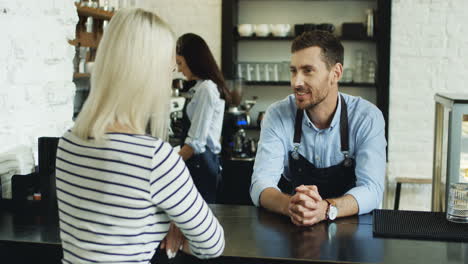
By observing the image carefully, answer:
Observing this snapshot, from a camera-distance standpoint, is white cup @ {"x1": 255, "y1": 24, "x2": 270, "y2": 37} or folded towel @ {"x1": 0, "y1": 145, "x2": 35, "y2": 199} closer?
folded towel @ {"x1": 0, "y1": 145, "x2": 35, "y2": 199}

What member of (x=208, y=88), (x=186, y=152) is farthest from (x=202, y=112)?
(x=186, y=152)

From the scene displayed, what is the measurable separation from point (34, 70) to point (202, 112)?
3.95 ft

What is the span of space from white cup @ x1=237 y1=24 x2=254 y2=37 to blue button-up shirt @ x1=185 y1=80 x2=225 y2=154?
1612 mm

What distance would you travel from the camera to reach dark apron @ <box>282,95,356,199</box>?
242cm

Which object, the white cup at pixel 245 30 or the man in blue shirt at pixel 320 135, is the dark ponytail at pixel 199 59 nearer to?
the man in blue shirt at pixel 320 135

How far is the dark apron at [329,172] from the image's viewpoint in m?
2.42

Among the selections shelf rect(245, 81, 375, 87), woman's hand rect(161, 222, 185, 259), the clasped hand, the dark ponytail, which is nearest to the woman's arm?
woman's hand rect(161, 222, 185, 259)

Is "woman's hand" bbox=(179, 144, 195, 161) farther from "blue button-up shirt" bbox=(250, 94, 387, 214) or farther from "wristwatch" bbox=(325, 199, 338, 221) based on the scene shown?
"wristwatch" bbox=(325, 199, 338, 221)

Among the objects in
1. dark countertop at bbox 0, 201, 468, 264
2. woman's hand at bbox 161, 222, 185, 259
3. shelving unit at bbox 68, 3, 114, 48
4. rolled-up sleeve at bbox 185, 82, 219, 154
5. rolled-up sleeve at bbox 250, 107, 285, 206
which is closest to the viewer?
woman's hand at bbox 161, 222, 185, 259

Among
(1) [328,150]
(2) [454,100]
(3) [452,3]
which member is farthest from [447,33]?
(1) [328,150]

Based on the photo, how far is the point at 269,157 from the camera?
2.41 meters

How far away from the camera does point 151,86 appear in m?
1.28

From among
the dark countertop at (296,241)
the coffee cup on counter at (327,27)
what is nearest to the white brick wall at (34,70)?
the dark countertop at (296,241)

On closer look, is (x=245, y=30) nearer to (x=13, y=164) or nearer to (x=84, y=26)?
(x=84, y=26)
